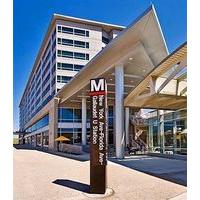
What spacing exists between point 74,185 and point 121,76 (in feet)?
34.8

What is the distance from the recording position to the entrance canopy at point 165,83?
44.8 feet

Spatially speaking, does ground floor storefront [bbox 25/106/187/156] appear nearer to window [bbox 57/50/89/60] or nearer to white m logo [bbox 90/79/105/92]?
window [bbox 57/50/89/60]

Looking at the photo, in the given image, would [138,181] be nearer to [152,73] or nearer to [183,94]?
[152,73]

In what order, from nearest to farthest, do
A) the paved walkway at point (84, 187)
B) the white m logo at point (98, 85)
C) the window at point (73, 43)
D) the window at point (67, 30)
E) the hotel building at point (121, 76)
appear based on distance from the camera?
the paved walkway at point (84, 187) < the white m logo at point (98, 85) < the hotel building at point (121, 76) < the window at point (73, 43) < the window at point (67, 30)

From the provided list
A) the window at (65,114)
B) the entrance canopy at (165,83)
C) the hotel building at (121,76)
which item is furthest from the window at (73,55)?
the entrance canopy at (165,83)

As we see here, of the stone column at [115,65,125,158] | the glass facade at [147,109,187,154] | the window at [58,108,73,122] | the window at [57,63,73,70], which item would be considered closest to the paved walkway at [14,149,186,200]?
the stone column at [115,65,125,158]

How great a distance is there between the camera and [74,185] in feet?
27.3

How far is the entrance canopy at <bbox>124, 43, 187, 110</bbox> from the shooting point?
538 inches

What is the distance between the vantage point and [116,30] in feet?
147

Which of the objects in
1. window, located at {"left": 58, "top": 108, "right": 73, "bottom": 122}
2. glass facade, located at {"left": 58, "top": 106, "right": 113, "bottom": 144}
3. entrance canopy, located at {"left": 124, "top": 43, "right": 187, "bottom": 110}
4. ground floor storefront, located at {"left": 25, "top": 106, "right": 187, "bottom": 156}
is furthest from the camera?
window, located at {"left": 58, "top": 108, "right": 73, "bottom": 122}

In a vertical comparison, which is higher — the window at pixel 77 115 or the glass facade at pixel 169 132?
the window at pixel 77 115

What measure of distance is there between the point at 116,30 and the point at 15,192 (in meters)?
40.0

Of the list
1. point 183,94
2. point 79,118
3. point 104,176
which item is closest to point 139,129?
point 79,118

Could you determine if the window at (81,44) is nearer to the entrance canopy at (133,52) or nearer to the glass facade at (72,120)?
the glass facade at (72,120)
